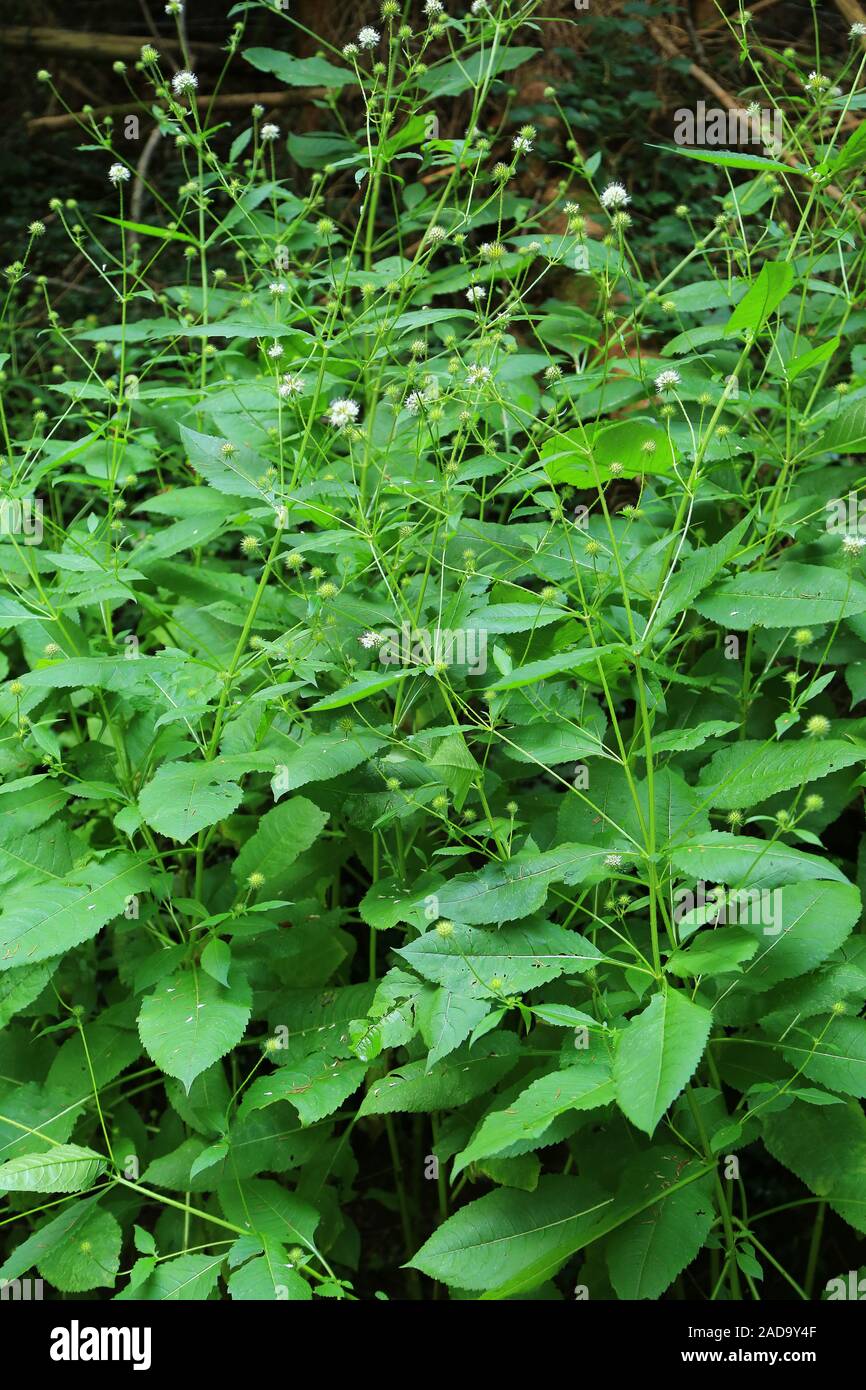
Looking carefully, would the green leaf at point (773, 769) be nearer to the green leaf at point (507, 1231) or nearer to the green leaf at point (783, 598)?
the green leaf at point (783, 598)

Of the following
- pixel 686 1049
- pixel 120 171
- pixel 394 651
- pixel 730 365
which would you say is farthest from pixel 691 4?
pixel 686 1049

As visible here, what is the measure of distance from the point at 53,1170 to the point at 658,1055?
1.19 metres

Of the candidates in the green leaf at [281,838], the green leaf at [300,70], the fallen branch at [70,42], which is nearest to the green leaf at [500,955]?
the green leaf at [281,838]

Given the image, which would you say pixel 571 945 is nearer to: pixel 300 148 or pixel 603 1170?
pixel 603 1170

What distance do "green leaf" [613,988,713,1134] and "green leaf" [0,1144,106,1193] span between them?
108cm

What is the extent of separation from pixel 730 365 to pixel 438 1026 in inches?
72.6

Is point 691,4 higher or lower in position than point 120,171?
higher

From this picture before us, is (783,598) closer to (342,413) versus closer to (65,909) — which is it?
(342,413)

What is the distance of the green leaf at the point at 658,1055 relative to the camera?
167cm

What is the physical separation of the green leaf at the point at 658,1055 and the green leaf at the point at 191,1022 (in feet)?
2.38

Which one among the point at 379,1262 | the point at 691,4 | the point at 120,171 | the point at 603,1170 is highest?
the point at 691,4

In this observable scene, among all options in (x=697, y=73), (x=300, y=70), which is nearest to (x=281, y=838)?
(x=300, y=70)

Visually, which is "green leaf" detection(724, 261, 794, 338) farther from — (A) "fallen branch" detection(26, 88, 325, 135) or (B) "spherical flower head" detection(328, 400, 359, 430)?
(A) "fallen branch" detection(26, 88, 325, 135)
